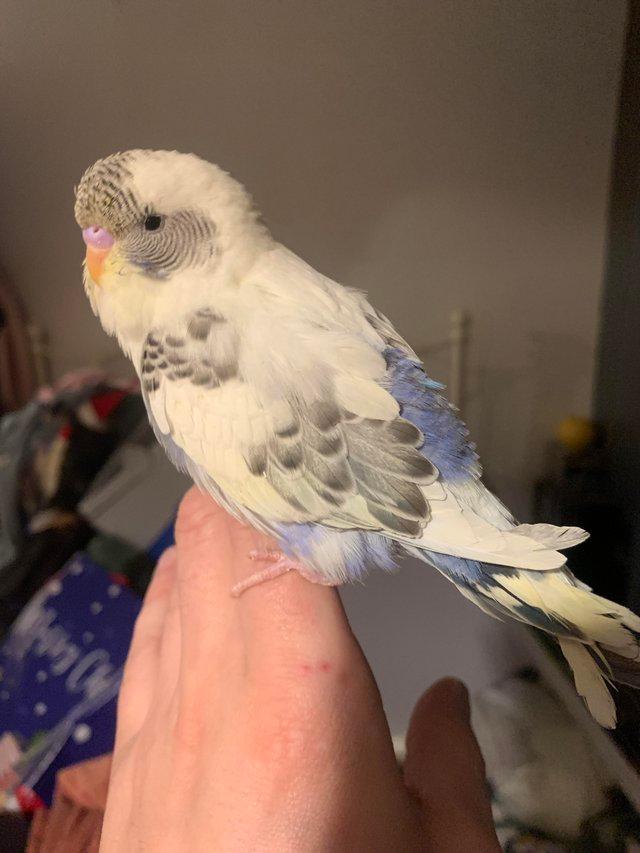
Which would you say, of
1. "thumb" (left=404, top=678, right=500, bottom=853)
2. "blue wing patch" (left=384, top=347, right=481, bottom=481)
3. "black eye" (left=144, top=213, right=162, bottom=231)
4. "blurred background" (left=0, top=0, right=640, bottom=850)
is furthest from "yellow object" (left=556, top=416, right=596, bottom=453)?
"black eye" (left=144, top=213, right=162, bottom=231)

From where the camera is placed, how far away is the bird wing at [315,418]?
15.2 inches

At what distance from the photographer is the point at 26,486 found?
1.20m

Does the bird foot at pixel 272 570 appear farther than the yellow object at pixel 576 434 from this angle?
No

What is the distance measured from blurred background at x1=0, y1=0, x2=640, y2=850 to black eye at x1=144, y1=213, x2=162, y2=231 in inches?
7.4

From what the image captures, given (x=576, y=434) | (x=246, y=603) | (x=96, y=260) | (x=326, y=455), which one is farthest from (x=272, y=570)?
(x=576, y=434)

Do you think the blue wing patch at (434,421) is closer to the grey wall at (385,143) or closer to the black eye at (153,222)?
the black eye at (153,222)

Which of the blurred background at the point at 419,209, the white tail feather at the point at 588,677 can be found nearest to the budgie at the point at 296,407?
the white tail feather at the point at 588,677

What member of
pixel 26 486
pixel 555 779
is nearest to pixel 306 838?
pixel 555 779

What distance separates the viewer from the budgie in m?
0.37

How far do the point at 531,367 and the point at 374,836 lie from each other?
0.74 meters

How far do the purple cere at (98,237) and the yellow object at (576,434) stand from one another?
0.68 m

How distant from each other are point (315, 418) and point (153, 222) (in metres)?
0.19

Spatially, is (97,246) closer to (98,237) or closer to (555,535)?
(98,237)

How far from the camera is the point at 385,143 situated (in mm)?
774
